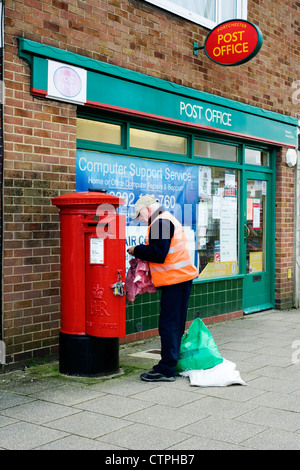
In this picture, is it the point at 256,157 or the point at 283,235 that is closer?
the point at 256,157

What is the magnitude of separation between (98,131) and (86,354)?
107 inches


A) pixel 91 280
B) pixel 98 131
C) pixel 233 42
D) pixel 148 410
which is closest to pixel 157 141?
pixel 98 131

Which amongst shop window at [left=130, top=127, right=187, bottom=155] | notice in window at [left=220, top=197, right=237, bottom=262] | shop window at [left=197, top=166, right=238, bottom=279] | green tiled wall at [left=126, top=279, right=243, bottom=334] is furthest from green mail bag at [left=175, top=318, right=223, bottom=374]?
notice in window at [left=220, top=197, right=237, bottom=262]

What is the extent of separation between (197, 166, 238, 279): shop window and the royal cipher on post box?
3.26 meters

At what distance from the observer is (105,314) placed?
18.0ft

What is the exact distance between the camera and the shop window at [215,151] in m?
8.67

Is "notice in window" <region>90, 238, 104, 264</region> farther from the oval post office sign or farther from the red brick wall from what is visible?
the red brick wall

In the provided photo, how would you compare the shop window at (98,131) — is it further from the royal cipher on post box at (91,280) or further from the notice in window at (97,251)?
the notice in window at (97,251)

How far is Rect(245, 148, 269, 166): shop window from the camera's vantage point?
9805 mm

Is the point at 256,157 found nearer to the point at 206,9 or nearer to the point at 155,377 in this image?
the point at 206,9

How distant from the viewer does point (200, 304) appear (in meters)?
8.53

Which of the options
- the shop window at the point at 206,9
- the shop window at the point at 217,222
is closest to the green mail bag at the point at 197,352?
the shop window at the point at 217,222

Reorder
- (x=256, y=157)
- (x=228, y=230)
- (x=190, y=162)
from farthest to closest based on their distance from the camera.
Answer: (x=256, y=157)
(x=228, y=230)
(x=190, y=162)

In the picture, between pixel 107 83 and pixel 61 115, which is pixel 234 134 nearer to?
pixel 107 83
